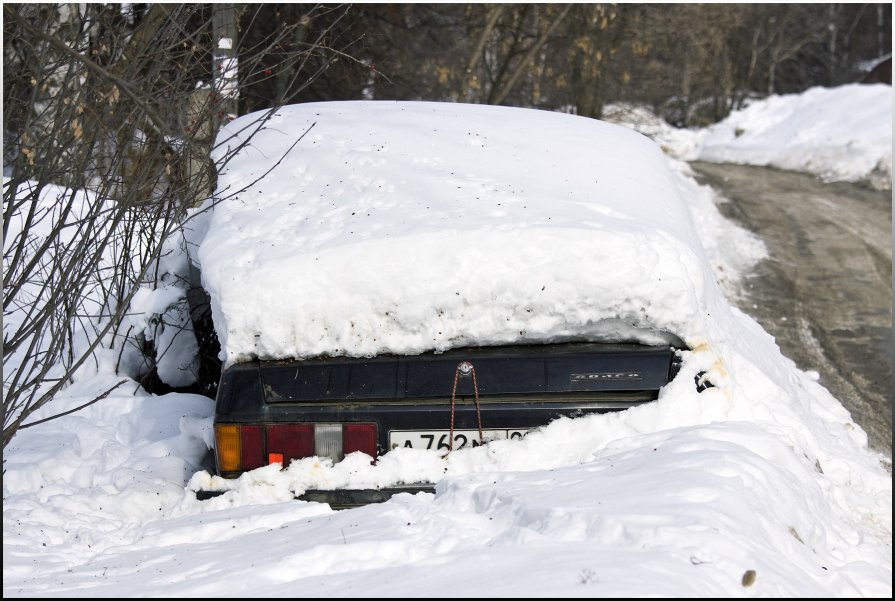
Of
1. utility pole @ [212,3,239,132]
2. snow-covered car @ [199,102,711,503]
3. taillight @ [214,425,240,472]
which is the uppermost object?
utility pole @ [212,3,239,132]

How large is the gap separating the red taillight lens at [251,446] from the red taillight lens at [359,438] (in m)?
0.29

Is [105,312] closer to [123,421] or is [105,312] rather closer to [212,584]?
[123,421]

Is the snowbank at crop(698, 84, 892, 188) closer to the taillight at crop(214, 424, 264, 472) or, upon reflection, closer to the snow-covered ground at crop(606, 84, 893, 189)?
the snow-covered ground at crop(606, 84, 893, 189)

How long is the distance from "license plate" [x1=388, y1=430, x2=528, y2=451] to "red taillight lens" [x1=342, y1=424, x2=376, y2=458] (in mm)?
64

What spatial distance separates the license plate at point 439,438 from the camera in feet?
11.0

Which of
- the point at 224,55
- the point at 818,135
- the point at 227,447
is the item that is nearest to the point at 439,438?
the point at 227,447

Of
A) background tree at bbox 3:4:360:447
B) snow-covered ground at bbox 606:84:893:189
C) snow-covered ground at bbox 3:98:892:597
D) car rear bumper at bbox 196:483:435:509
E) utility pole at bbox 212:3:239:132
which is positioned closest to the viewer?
snow-covered ground at bbox 3:98:892:597

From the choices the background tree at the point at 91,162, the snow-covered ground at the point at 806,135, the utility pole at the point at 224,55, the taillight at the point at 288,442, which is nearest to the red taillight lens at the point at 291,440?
the taillight at the point at 288,442

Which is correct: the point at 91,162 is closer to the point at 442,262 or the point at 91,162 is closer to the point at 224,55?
the point at 224,55

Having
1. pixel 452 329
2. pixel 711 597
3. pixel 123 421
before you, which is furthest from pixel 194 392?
pixel 711 597

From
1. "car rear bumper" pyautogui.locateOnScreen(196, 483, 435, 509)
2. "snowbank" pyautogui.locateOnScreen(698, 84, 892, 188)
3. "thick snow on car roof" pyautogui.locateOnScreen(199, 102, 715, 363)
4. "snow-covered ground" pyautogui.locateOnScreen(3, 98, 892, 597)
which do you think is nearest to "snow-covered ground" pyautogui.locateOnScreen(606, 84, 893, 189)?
"snowbank" pyautogui.locateOnScreen(698, 84, 892, 188)

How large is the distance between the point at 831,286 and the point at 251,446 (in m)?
6.46

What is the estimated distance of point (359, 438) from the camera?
11.0 ft

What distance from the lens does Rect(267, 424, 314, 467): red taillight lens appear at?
3.34 metres
